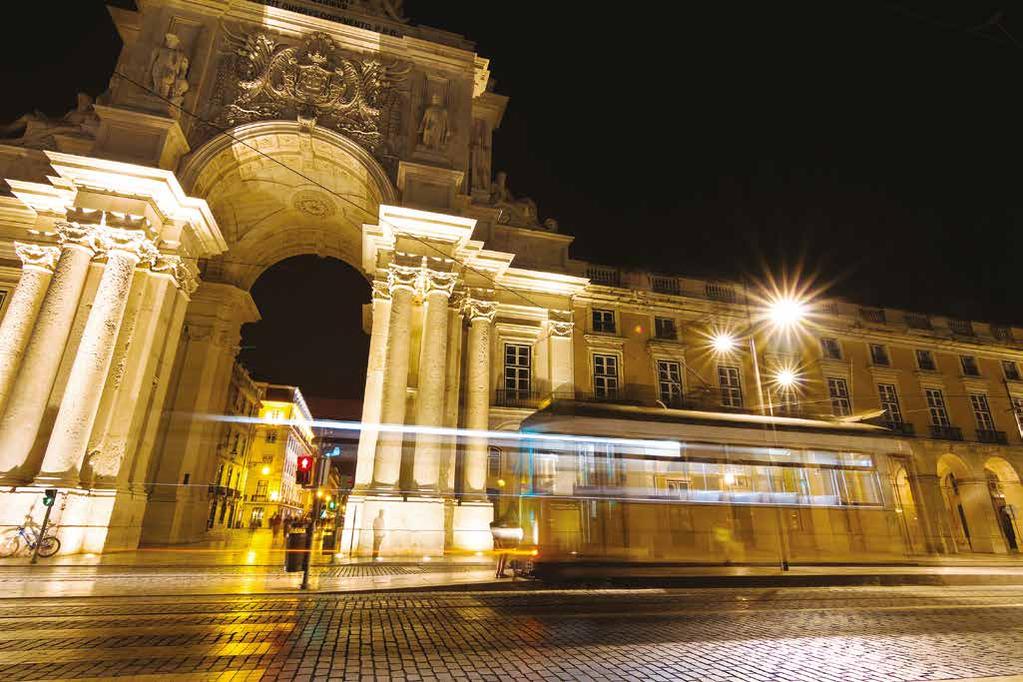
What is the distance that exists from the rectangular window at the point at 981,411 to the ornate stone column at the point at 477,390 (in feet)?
101

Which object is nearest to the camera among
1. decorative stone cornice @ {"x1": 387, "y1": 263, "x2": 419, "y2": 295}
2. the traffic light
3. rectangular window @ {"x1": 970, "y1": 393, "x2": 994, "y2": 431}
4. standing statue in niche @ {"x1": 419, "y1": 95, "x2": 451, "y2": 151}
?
the traffic light

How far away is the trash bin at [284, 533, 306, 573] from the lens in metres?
10.5

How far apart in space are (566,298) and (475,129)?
31.7ft

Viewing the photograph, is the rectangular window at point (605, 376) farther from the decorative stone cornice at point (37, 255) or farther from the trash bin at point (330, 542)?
the decorative stone cornice at point (37, 255)

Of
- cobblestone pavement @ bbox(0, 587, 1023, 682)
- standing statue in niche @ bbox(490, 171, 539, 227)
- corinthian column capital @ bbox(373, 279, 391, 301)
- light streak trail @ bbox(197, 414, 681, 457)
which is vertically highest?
standing statue in niche @ bbox(490, 171, 539, 227)

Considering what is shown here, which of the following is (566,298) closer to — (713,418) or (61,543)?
(713,418)

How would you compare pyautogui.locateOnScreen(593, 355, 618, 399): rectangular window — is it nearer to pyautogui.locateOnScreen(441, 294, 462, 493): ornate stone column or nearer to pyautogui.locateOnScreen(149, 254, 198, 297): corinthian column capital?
pyautogui.locateOnScreen(441, 294, 462, 493): ornate stone column

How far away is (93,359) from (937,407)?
135 feet

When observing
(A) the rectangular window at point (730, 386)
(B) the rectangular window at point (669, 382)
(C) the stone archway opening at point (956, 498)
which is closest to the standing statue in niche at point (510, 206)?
(B) the rectangular window at point (669, 382)

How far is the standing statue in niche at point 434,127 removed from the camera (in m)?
20.6

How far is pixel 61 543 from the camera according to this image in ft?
43.5

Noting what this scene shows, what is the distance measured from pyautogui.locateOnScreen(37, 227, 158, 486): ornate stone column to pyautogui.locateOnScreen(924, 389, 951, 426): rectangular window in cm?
3984

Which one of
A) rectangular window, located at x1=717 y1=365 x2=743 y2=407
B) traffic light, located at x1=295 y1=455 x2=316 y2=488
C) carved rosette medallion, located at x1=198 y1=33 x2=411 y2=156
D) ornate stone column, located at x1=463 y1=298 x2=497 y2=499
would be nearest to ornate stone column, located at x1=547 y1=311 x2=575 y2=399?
ornate stone column, located at x1=463 y1=298 x2=497 y2=499

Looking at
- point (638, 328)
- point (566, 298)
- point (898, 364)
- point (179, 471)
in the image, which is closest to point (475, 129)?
point (566, 298)
